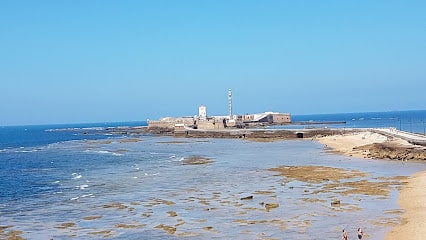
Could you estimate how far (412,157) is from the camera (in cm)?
4647

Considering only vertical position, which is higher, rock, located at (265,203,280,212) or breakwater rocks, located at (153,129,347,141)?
breakwater rocks, located at (153,129,347,141)

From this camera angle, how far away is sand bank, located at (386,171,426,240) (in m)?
19.5

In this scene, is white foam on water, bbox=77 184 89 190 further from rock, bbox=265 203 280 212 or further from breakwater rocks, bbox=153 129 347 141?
breakwater rocks, bbox=153 129 347 141

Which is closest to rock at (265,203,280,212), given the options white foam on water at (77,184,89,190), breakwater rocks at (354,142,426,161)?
white foam on water at (77,184,89,190)

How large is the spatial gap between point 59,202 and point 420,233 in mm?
20673

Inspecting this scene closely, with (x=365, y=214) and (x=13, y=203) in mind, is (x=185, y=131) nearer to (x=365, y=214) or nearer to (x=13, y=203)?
(x=13, y=203)

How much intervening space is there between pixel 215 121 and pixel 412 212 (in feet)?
338

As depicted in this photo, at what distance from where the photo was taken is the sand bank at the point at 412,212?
19.5 m

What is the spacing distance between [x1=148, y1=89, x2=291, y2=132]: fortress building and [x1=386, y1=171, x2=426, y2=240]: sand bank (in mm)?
93988

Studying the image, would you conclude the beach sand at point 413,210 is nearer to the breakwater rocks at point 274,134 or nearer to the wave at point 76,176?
the wave at point 76,176

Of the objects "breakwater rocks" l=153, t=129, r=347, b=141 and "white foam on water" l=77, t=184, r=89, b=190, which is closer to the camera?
"white foam on water" l=77, t=184, r=89, b=190

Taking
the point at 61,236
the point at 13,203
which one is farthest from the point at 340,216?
the point at 13,203

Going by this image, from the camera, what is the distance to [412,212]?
76.8 ft

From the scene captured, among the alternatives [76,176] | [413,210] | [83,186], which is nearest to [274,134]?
[76,176]
